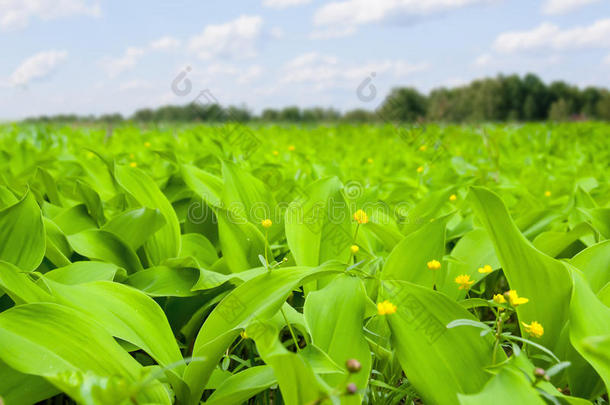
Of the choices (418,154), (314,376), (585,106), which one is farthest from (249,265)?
(585,106)

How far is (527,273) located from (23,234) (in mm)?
1245

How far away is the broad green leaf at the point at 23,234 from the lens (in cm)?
127

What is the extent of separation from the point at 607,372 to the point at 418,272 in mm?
481

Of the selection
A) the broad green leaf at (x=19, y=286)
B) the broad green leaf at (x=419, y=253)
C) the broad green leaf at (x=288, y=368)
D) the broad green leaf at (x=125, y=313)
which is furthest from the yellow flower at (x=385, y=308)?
the broad green leaf at (x=19, y=286)

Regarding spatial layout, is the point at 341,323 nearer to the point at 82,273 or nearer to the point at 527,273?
the point at 527,273

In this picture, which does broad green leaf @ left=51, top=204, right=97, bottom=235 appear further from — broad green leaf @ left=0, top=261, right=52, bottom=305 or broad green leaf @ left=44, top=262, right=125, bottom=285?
broad green leaf @ left=0, top=261, right=52, bottom=305

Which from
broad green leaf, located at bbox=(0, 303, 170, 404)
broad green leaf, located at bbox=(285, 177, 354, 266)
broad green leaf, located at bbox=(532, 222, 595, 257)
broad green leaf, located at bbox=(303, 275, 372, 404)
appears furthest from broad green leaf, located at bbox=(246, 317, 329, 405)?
broad green leaf, located at bbox=(532, 222, 595, 257)

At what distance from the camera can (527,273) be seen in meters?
1.19

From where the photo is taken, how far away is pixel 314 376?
825 millimetres

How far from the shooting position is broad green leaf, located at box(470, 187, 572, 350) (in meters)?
1.18

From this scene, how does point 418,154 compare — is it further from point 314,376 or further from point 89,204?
point 314,376

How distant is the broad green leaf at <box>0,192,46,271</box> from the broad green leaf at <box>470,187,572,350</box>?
3.51 feet

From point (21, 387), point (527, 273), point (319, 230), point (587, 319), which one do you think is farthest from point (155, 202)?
point (587, 319)

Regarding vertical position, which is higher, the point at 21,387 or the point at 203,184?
the point at 203,184
